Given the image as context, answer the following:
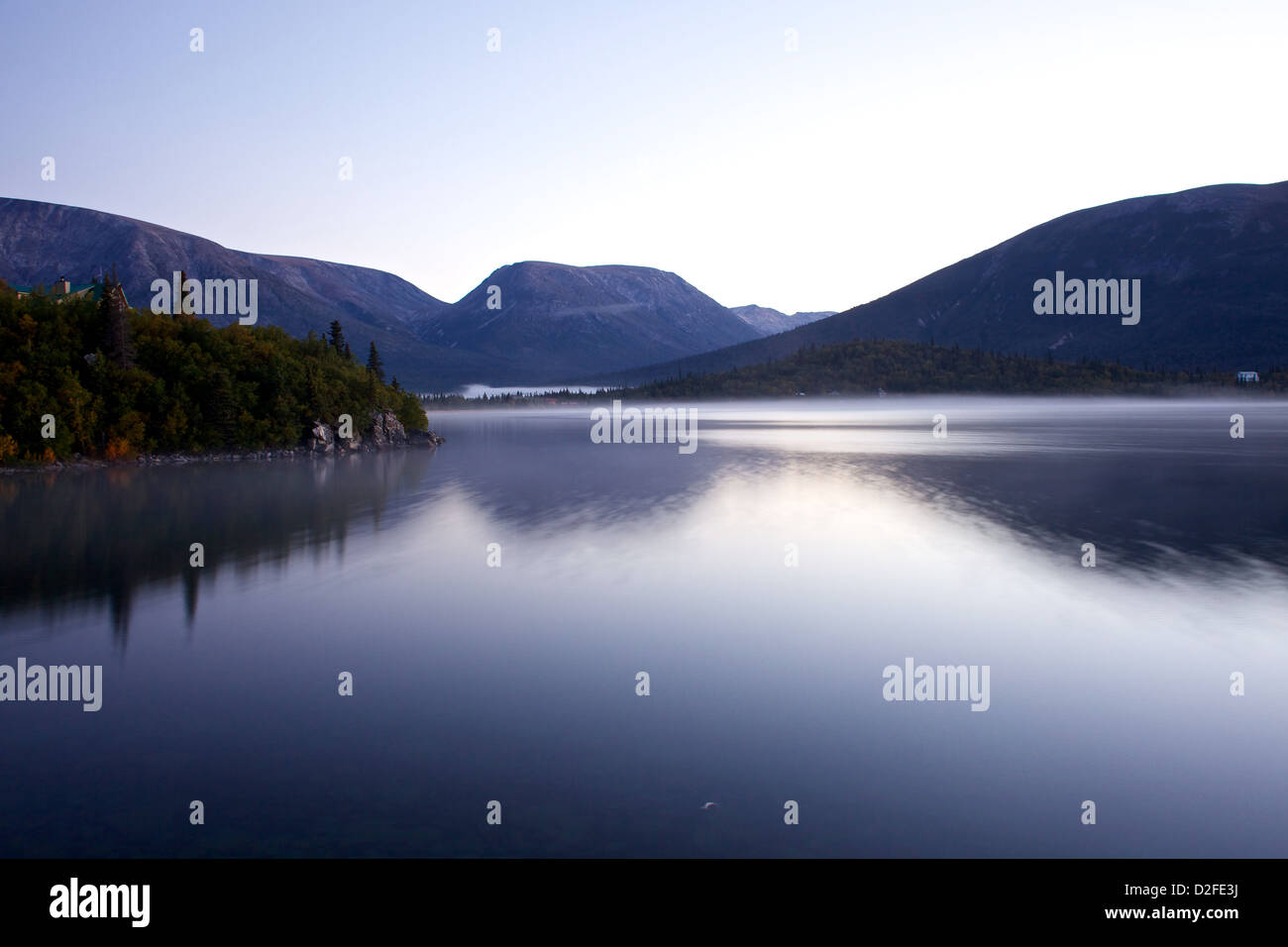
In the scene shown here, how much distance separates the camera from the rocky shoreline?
6100cm

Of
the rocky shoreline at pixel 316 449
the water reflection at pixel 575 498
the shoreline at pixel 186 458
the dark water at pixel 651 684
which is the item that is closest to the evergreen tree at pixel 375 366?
the rocky shoreline at pixel 316 449

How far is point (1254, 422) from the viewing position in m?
111

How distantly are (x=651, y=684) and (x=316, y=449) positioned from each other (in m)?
69.9

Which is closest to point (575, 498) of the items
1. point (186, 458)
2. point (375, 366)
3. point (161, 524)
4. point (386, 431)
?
point (161, 524)

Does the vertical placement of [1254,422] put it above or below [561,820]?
above

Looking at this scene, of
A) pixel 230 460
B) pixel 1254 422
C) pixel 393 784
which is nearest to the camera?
pixel 393 784

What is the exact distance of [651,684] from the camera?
48.0ft

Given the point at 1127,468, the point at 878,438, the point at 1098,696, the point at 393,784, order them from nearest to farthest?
the point at 393,784 < the point at 1098,696 < the point at 1127,468 < the point at 878,438

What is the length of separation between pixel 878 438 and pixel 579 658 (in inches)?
3114

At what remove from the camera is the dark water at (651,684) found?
31.7 feet

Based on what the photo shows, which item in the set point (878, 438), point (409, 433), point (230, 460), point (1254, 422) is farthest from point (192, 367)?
point (1254, 422)

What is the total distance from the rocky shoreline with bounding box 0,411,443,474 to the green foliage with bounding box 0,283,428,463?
823 millimetres
